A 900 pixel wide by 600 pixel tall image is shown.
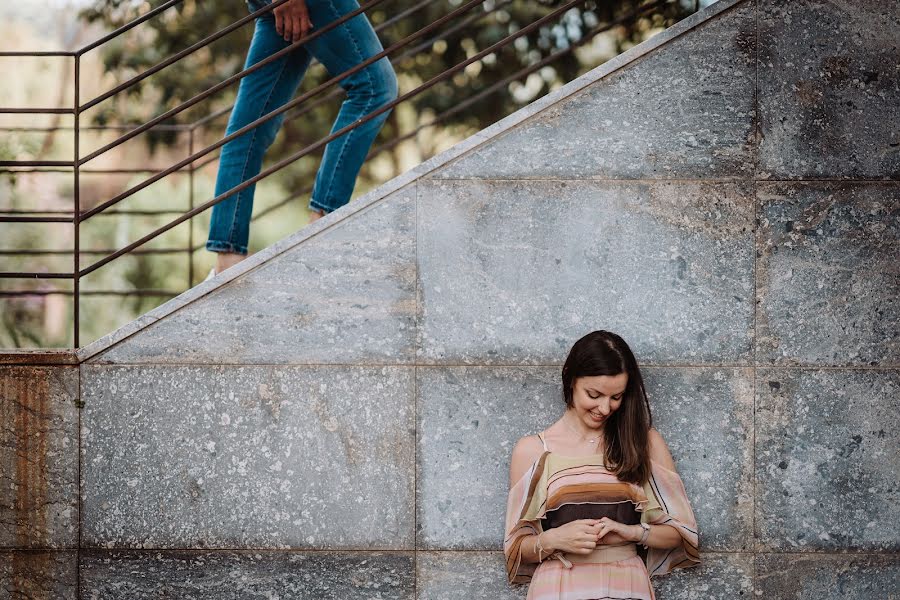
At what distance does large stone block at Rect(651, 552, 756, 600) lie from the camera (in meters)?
3.70

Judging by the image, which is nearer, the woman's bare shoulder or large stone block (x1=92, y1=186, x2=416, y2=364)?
the woman's bare shoulder

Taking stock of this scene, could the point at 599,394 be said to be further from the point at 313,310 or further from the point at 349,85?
the point at 349,85

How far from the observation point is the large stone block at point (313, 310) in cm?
375

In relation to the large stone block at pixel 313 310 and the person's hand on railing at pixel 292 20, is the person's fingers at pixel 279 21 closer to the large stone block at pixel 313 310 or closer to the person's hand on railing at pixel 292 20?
the person's hand on railing at pixel 292 20

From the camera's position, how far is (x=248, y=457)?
372 cm

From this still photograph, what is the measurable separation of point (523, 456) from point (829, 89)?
2118 millimetres

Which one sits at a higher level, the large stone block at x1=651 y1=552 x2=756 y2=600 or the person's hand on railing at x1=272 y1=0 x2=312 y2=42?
the person's hand on railing at x1=272 y1=0 x2=312 y2=42

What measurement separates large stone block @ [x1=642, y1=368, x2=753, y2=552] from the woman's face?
1.41 ft

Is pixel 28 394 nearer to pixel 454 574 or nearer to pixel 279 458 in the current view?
pixel 279 458

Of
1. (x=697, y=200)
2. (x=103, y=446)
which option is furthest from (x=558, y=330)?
(x=103, y=446)

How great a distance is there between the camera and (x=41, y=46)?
8828 millimetres

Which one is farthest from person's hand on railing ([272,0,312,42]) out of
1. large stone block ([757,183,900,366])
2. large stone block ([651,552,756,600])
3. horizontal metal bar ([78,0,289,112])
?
large stone block ([651,552,756,600])

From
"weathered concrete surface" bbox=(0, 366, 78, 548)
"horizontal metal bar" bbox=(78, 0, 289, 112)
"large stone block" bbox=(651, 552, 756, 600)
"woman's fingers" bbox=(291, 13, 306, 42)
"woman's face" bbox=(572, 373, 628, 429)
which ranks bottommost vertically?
"large stone block" bbox=(651, 552, 756, 600)

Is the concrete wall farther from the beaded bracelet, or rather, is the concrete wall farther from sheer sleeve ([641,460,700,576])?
the beaded bracelet
